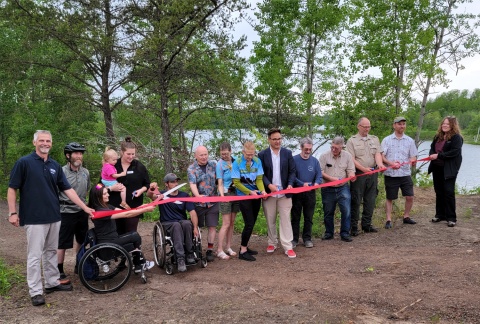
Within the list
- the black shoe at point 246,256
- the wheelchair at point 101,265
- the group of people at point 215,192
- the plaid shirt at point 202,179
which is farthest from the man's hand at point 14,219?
the black shoe at point 246,256

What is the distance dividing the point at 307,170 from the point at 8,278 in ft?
14.4

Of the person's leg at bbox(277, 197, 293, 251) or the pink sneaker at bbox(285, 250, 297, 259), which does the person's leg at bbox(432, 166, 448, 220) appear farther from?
the pink sneaker at bbox(285, 250, 297, 259)

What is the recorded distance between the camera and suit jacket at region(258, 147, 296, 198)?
18.5ft

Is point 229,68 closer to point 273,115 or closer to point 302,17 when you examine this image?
point 273,115

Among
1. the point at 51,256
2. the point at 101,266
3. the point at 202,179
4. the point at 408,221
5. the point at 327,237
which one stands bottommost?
the point at 327,237

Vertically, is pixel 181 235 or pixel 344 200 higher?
pixel 344 200

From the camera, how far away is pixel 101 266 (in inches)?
180

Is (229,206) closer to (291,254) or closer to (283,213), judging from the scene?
(283,213)

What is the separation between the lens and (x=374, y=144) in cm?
660

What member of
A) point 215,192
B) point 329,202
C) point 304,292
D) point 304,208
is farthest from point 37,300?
point 329,202

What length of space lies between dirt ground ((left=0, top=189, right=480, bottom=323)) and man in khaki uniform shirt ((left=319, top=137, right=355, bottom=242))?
57cm

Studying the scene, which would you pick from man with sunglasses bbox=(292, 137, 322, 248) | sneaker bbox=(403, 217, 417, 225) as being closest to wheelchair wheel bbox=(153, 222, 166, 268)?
man with sunglasses bbox=(292, 137, 322, 248)

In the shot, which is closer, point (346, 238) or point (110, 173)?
point (110, 173)

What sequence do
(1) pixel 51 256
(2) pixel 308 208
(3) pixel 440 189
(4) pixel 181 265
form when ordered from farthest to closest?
1. (3) pixel 440 189
2. (2) pixel 308 208
3. (4) pixel 181 265
4. (1) pixel 51 256
